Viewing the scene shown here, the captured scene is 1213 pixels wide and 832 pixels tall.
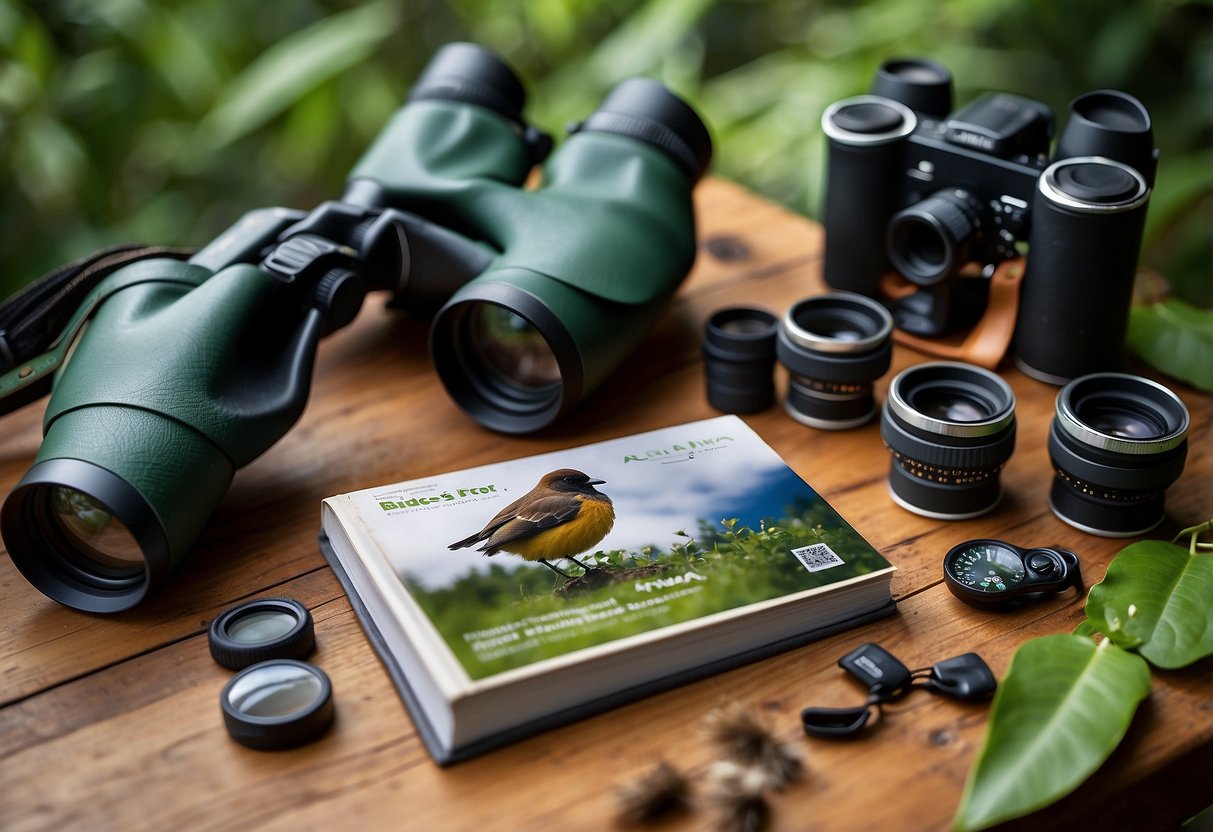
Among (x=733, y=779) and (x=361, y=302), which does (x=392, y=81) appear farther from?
(x=733, y=779)

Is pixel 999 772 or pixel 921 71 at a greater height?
pixel 921 71

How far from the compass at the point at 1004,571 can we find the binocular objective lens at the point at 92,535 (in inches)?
22.7

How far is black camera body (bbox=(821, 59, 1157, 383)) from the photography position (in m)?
0.94


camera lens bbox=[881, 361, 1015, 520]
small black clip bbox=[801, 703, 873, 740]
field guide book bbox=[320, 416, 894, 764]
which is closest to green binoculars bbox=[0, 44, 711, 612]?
field guide book bbox=[320, 416, 894, 764]

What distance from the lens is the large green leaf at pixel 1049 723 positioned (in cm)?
60

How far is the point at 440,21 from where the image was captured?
1987 millimetres

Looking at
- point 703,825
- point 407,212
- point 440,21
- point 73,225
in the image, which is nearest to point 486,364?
point 407,212

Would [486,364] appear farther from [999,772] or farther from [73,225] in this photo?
[73,225]

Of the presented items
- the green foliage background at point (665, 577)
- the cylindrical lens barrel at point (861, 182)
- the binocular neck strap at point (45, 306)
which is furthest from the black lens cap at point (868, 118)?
the binocular neck strap at point (45, 306)

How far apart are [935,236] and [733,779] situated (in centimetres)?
64

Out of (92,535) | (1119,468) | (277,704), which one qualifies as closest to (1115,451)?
(1119,468)

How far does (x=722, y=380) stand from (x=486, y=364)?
0.70 ft

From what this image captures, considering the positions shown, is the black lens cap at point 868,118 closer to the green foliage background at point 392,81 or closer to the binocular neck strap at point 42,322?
the green foliage background at point 392,81

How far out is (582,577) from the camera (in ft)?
2.53
